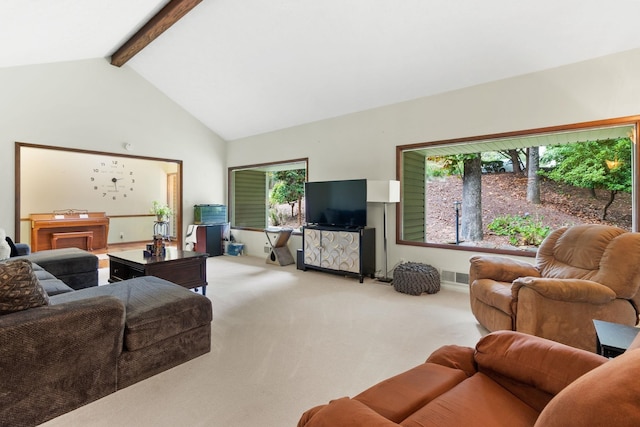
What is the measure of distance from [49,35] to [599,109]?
6.54m

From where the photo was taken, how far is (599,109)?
10.6ft

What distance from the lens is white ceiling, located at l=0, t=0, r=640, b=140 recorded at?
3.04 meters

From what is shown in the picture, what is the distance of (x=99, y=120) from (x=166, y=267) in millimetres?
3709

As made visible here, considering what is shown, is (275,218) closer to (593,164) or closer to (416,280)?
(416,280)

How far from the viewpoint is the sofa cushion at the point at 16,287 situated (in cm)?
161

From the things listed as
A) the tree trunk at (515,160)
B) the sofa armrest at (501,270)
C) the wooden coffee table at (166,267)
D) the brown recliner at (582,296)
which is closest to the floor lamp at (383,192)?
the tree trunk at (515,160)

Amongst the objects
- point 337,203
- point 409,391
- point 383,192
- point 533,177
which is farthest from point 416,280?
point 409,391

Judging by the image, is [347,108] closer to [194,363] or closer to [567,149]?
[567,149]

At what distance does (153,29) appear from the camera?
4.32 m

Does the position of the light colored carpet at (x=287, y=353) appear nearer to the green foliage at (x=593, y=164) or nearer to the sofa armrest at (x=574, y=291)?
the sofa armrest at (x=574, y=291)

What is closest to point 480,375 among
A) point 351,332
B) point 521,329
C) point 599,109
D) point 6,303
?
point 521,329

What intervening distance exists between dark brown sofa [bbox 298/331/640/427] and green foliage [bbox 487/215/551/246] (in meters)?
3.20

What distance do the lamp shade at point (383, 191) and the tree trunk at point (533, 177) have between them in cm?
166

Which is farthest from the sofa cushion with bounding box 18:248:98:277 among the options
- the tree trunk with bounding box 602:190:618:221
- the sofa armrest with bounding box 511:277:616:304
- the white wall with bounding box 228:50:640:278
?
the tree trunk with bounding box 602:190:618:221
